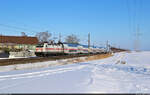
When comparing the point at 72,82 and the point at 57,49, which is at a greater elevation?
the point at 57,49

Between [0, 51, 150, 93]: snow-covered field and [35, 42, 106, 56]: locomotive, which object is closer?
[0, 51, 150, 93]: snow-covered field

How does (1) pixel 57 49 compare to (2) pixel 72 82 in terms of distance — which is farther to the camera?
(1) pixel 57 49

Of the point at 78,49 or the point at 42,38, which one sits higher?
the point at 42,38

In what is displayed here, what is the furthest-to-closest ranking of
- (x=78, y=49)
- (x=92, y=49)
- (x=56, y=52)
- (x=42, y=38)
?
(x=42, y=38), (x=92, y=49), (x=78, y=49), (x=56, y=52)

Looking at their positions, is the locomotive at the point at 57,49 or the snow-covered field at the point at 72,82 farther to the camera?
the locomotive at the point at 57,49

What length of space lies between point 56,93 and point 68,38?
91.8m

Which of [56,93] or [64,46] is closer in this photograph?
[56,93]

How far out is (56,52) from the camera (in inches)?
1261

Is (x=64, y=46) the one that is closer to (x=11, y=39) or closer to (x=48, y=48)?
(x=48, y=48)

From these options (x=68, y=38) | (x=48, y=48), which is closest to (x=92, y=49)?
(x=48, y=48)

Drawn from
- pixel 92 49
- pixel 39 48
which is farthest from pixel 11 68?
pixel 92 49

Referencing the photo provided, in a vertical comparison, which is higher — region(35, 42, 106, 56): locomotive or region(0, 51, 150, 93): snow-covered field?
region(35, 42, 106, 56): locomotive

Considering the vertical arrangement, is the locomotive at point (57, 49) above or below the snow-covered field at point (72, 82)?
above

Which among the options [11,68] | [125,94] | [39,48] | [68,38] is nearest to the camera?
[125,94]
